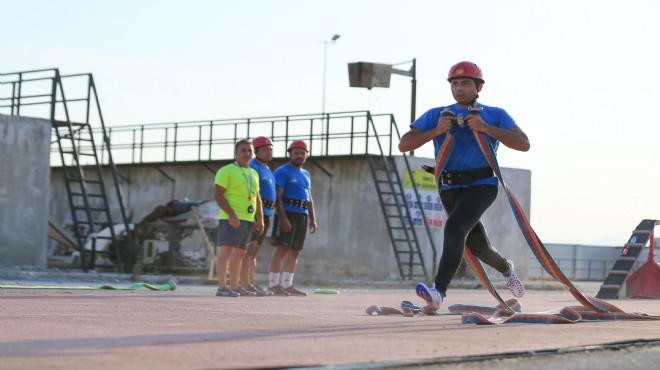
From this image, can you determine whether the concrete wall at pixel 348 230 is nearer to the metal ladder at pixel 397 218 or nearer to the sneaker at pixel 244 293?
the metal ladder at pixel 397 218

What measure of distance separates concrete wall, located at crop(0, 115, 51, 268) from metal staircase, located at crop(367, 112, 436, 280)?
25.4 feet

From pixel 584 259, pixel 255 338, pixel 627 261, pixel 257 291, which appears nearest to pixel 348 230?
pixel 627 261

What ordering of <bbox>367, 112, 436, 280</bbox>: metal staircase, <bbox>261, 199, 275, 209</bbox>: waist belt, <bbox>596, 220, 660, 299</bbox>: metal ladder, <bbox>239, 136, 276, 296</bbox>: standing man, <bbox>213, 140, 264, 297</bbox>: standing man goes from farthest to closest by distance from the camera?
1. <bbox>367, 112, 436, 280</bbox>: metal staircase
2. <bbox>596, 220, 660, 299</bbox>: metal ladder
3. <bbox>261, 199, 275, 209</bbox>: waist belt
4. <bbox>239, 136, 276, 296</bbox>: standing man
5. <bbox>213, 140, 264, 297</bbox>: standing man

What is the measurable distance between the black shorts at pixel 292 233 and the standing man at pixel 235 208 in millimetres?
1379

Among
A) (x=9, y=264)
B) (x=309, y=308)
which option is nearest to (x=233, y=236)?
(x=309, y=308)

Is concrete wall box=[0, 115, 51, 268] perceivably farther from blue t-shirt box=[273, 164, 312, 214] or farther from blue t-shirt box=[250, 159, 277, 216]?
blue t-shirt box=[250, 159, 277, 216]

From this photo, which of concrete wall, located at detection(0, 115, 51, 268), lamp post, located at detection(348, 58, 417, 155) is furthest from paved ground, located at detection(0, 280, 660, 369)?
lamp post, located at detection(348, 58, 417, 155)

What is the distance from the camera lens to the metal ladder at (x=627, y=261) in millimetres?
17219

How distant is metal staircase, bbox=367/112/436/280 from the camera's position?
27.9 m

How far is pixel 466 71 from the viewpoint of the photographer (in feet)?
30.3

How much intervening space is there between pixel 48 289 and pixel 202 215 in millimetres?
10465

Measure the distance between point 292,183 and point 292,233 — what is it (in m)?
0.62

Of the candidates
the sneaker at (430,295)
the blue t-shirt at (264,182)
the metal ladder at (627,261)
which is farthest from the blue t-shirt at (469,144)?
the metal ladder at (627,261)

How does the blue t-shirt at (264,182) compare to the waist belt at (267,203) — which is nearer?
the blue t-shirt at (264,182)
